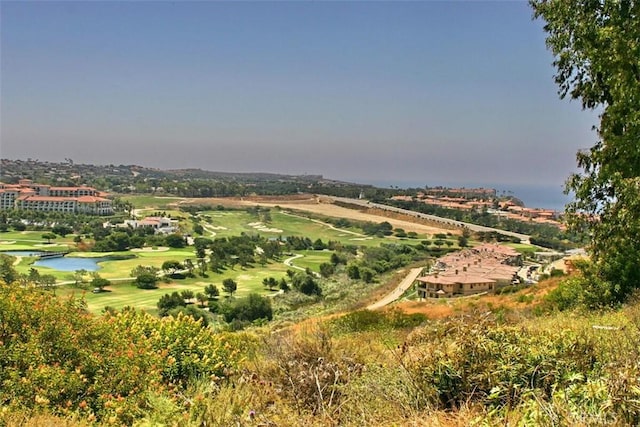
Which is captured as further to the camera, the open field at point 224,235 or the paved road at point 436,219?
the paved road at point 436,219

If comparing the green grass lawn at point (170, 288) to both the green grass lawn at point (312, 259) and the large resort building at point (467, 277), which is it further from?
the large resort building at point (467, 277)

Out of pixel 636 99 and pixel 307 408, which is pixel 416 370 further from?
pixel 636 99

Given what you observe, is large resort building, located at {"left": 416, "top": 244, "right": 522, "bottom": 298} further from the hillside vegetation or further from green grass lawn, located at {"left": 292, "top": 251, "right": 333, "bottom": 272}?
the hillside vegetation

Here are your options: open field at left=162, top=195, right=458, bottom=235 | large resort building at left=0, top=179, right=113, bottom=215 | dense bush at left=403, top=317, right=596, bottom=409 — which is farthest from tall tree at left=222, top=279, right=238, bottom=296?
large resort building at left=0, top=179, right=113, bottom=215

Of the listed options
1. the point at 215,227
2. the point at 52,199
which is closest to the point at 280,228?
the point at 215,227

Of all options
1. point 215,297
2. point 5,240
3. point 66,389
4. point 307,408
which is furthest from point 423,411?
point 5,240

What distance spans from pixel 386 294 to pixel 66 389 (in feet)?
97.9

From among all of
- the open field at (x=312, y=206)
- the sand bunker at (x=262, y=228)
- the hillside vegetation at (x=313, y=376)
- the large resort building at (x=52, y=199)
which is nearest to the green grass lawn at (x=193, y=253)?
the sand bunker at (x=262, y=228)

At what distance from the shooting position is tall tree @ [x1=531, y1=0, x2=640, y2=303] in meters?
7.23

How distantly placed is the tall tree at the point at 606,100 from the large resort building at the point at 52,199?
69186 millimetres

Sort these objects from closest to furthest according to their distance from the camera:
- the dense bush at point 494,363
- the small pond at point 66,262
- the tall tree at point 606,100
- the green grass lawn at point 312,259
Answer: the dense bush at point 494,363
the tall tree at point 606,100
the small pond at point 66,262
the green grass lawn at point 312,259

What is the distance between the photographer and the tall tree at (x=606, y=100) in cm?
723

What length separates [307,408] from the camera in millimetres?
3639

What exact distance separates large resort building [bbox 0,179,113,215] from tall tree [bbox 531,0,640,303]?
6919cm
